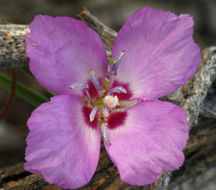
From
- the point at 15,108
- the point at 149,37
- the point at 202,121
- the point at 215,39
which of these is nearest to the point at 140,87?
the point at 149,37

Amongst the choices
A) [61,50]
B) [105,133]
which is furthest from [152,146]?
[61,50]

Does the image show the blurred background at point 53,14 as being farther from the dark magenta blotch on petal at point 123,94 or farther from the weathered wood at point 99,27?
the dark magenta blotch on petal at point 123,94

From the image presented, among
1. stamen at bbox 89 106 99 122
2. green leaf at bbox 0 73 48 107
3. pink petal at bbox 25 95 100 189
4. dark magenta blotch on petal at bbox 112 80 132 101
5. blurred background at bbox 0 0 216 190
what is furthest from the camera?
blurred background at bbox 0 0 216 190

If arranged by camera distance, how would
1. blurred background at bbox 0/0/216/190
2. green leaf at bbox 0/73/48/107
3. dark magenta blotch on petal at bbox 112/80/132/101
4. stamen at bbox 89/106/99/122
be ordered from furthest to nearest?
blurred background at bbox 0/0/216/190 → green leaf at bbox 0/73/48/107 → dark magenta blotch on petal at bbox 112/80/132/101 → stamen at bbox 89/106/99/122

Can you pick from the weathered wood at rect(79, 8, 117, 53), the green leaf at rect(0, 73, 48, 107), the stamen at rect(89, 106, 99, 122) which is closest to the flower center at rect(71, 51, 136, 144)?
the stamen at rect(89, 106, 99, 122)

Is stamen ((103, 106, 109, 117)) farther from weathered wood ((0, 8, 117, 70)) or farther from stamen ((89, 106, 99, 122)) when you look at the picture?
weathered wood ((0, 8, 117, 70))

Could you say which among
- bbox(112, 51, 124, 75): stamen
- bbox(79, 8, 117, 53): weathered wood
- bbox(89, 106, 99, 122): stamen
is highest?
bbox(79, 8, 117, 53): weathered wood

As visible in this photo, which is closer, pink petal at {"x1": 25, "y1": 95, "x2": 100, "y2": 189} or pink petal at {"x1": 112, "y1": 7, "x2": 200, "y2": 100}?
pink petal at {"x1": 25, "y1": 95, "x2": 100, "y2": 189}

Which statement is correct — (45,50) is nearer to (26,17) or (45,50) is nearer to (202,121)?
(202,121)
